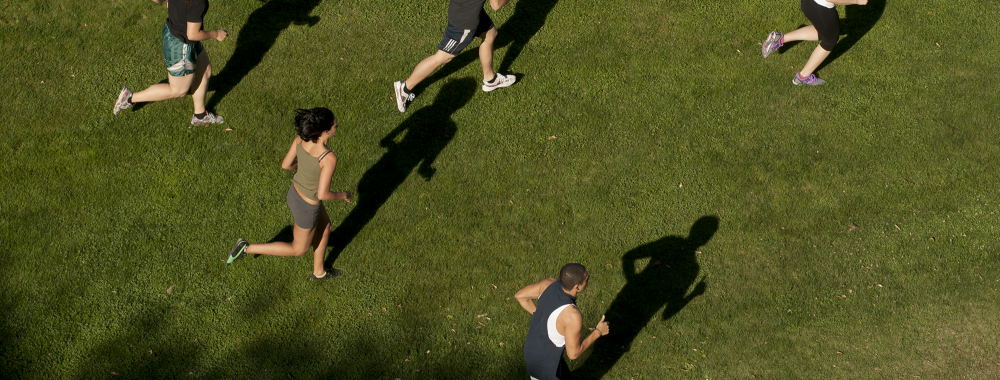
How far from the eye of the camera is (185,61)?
286 inches

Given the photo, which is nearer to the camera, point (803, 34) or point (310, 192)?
point (310, 192)

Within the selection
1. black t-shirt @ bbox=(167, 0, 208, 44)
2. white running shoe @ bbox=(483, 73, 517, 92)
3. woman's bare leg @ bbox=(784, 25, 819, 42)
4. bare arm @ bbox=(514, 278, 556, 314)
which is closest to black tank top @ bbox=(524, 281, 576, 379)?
bare arm @ bbox=(514, 278, 556, 314)

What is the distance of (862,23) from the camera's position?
926 cm

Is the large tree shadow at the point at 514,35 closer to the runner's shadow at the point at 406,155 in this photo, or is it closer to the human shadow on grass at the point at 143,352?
the runner's shadow at the point at 406,155

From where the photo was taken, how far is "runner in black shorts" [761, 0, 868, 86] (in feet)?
26.3

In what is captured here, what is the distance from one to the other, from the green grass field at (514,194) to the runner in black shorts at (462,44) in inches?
10.4

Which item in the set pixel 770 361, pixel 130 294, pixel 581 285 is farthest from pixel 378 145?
pixel 770 361

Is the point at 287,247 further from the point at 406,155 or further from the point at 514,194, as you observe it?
the point at 514,194

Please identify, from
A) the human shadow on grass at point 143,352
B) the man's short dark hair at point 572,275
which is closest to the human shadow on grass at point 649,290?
the man's short dark hair at point 572,275

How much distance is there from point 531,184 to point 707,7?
412cm

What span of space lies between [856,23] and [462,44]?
231 inches

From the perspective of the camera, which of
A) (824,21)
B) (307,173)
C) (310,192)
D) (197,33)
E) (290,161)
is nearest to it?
(307,173)

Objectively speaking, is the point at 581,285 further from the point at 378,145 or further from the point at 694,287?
the point at 378,145

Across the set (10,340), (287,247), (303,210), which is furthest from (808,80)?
(10,340)
